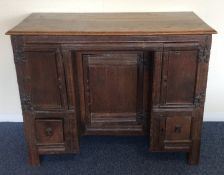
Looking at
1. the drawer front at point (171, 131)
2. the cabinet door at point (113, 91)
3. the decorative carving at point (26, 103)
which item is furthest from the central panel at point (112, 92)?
the decorative carving at point (26, 103)

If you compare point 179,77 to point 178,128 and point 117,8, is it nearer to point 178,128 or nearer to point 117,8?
point 178,128

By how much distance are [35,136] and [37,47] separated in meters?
0.50

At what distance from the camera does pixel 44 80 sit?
1.50m

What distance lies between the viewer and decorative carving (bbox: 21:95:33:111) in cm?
153

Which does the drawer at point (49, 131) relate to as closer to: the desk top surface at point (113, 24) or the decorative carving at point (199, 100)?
the desk top surface at point (113, 24)

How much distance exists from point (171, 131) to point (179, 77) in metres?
0.31

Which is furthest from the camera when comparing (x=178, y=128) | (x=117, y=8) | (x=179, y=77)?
(x=117, y=8)

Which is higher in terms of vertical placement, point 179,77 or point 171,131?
point 179,77

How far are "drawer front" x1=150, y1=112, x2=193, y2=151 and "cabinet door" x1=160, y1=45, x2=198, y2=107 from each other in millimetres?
69

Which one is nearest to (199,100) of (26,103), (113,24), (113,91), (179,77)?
(179,77)

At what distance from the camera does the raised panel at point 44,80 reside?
1.45 metres

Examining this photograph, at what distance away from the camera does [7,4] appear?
5.90ft

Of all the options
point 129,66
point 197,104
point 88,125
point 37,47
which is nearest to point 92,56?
point 129,66

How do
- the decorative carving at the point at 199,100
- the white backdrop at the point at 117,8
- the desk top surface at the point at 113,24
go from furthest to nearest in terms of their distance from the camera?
the white backdrop at the point at 117,8
the decorative carving at the point at 199,100
the desk top surface at the point at 113,24
